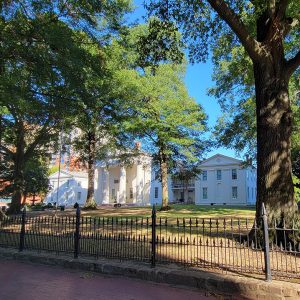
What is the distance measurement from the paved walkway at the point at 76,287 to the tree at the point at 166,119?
2187cm

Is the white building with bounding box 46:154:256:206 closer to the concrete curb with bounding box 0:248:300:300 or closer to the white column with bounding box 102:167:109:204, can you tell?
the white column with bounding box 102:167:109:204

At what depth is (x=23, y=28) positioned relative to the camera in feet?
45.8

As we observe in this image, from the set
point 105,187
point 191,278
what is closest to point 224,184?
point 105,187

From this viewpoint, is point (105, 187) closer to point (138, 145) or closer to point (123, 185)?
point (123, 185)

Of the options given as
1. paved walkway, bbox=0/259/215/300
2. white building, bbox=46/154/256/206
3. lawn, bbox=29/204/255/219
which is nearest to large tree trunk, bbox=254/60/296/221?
paved walkway, bbox=0/259/215/300

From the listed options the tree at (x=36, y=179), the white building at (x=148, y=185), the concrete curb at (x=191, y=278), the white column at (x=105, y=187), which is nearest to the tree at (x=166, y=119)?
the tree at (x=36, y=179)

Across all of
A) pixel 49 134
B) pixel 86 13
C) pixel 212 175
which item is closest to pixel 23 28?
pixel 86 13

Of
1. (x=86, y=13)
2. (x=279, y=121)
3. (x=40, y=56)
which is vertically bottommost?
(x=279, y=121)

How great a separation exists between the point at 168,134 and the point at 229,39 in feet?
52.3

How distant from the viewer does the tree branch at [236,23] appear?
34.3ft

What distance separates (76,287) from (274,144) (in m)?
6.55

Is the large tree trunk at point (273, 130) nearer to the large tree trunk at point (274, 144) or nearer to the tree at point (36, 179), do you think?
the large tree trunk at point (274, 144)

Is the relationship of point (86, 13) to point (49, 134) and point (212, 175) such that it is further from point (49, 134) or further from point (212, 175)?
point (212, 175)

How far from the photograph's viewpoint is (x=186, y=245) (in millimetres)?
9406
